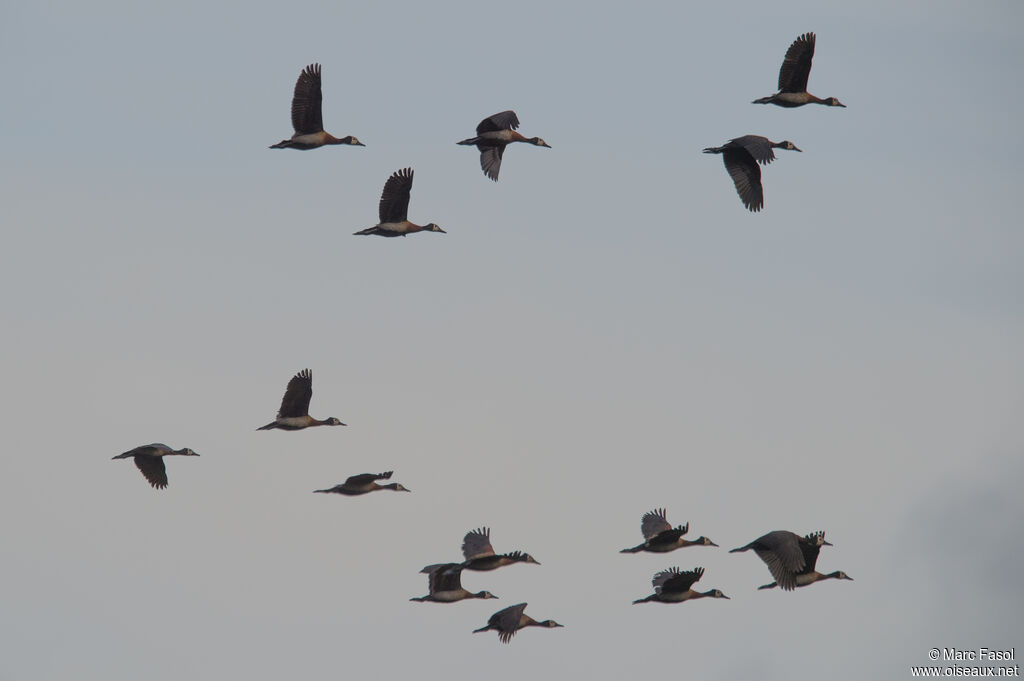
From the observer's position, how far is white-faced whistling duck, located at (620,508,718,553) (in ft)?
158

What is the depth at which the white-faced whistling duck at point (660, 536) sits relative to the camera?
48.2 m

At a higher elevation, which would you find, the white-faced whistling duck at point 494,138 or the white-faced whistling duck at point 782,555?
the white-faced whistling duck at point 494,138

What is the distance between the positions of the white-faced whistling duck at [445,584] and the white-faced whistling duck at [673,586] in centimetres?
530

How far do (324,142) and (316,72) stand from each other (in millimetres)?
2700

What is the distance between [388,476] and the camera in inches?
1807

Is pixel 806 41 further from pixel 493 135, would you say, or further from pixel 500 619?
pixel 500 619

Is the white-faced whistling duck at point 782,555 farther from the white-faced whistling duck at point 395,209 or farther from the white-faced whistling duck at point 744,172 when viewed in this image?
the white-faced whistling duck at point 395,209

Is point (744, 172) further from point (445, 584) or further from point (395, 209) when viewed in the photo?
point (445, 584)

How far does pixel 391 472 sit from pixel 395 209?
9113 millimetres

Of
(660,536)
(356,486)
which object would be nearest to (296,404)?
(356,486)

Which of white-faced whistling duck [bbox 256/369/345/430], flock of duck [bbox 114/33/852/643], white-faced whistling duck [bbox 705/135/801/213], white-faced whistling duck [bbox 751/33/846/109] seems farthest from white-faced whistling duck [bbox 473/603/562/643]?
white-faced whistling duck [bbox 751/33/846/109]

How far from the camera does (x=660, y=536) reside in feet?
159

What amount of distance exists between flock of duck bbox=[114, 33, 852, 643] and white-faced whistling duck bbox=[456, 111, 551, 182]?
0.03 meters

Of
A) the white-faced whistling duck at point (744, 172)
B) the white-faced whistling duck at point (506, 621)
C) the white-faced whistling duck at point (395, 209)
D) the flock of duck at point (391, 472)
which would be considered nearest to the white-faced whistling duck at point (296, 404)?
the flock of duck at point (391, 472)
